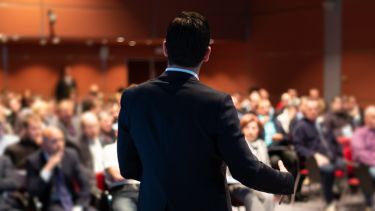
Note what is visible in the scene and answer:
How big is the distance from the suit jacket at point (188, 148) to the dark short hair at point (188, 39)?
57 millimetres

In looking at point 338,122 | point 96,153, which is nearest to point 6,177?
point 96,153

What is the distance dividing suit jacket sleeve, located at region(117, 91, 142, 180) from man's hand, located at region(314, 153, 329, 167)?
223 inches

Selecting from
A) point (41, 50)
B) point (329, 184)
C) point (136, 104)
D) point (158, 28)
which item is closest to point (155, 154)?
point (136, 104)

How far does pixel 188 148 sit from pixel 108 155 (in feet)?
10.0

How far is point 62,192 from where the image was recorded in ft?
18.9

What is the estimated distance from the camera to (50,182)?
5742 mm

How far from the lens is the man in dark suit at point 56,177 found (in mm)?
5734

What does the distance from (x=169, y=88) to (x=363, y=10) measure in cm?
1280

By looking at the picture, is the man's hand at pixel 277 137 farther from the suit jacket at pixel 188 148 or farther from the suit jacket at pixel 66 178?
the suit jacket at pixel 188 148

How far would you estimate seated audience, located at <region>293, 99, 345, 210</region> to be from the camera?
7.84m

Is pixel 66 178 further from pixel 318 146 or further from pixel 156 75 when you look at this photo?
pixel 318 146

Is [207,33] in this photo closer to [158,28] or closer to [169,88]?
[169,88]

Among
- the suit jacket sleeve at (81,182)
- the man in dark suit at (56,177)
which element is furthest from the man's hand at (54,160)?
the suit jacket sleeve at (81,182)

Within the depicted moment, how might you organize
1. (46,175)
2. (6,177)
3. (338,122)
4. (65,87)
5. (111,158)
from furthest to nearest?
(65,87) → (338,122) → (6,177) → (46,175) → (111,158)
